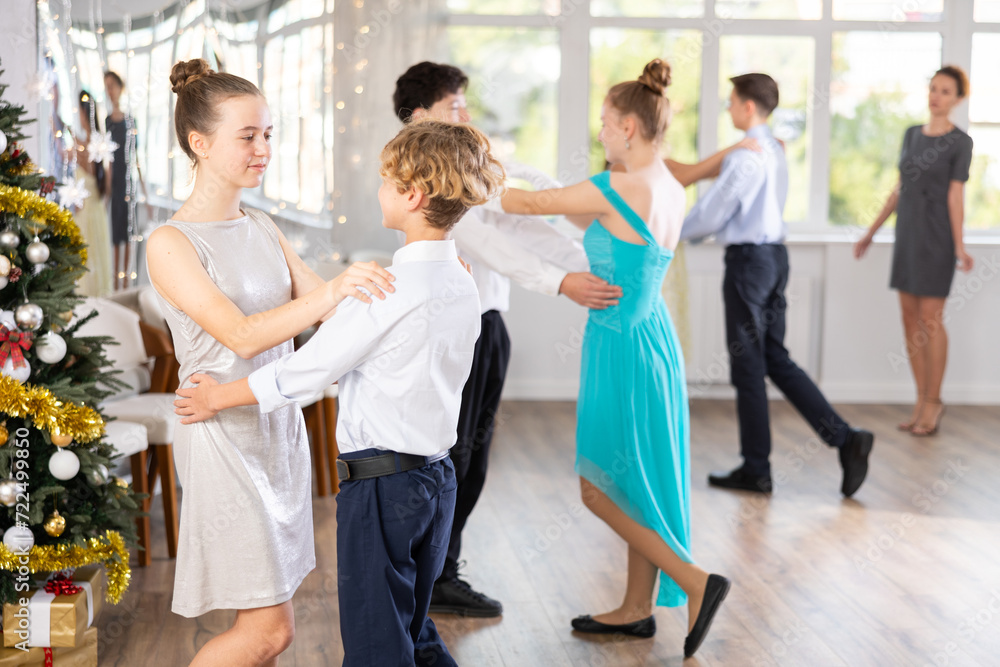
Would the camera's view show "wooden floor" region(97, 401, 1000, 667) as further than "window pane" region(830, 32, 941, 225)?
No

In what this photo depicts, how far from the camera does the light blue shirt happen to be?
158 inches

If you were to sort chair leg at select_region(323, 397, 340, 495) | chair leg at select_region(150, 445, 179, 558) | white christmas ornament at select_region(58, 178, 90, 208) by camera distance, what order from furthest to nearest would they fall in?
chair leg at select_region(323, 397, 340, 495) → chair leg at select_region(150, 445, 179, 558) → white christmas ornament at select_region(58, 178, 90, 208)

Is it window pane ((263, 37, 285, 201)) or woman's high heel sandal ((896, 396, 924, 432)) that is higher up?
window pane ((263, 37, 285, 201))

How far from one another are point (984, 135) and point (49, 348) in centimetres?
560

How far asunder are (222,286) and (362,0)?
4.28m

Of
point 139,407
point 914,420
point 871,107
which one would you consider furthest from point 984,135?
point 139,407

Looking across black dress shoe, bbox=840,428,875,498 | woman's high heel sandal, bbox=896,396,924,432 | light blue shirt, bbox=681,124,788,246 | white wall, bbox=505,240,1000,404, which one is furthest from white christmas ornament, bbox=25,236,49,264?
woman's high heel sandal, bbox=896,396,924,432

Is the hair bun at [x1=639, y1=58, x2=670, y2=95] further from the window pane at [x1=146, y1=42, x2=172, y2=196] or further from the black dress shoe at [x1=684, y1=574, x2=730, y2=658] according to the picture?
the window pane at [x1=146, y1=42, x2=172, y2=196]

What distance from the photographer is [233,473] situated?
174 cm

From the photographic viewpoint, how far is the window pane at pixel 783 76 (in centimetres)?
588

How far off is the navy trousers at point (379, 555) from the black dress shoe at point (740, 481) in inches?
106

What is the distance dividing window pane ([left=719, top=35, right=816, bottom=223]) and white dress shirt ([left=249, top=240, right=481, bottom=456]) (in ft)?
15.3

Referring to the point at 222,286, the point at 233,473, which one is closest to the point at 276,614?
the point at 233,473

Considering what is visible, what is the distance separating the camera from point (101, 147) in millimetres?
3752
